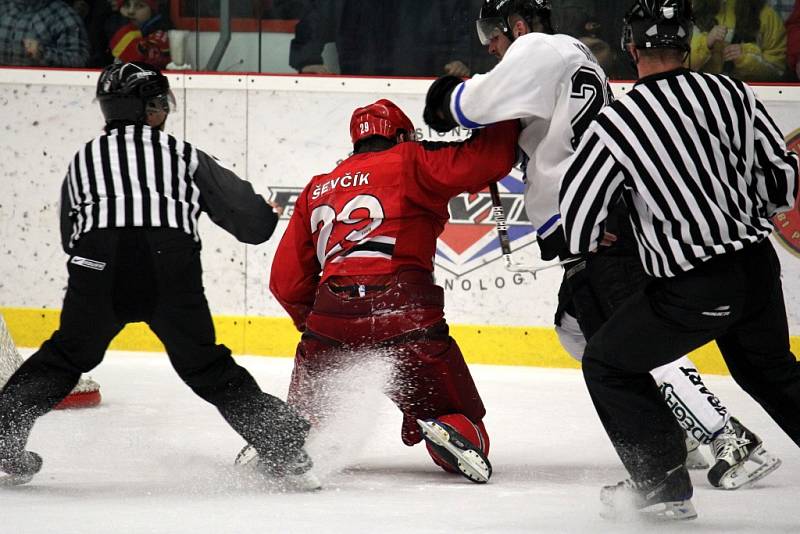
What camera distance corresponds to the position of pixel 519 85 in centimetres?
315

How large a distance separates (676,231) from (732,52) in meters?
3.27

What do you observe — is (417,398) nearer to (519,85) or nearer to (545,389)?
(519,85)

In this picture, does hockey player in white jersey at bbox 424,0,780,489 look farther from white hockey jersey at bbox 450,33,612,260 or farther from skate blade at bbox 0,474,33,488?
skate blade at bbox 0,474,33,488

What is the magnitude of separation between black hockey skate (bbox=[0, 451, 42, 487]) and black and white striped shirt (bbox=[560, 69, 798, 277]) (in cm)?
151

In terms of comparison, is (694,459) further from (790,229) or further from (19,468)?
(790,229)

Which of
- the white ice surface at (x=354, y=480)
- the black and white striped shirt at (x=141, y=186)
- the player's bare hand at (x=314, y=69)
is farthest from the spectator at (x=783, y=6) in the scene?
the black and white striped shirt at (x=141, y=186)

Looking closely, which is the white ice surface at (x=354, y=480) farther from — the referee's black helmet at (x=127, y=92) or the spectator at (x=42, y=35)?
the spectator at (x=42, y=35)

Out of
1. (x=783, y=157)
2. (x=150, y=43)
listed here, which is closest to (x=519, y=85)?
(x=783, y=157)

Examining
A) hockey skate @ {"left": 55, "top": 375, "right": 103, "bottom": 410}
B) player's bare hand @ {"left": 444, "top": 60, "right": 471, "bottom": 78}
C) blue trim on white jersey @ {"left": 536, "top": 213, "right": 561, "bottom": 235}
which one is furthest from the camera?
player's bare hand @ {"left": 444, "top": 60, "right": 471, "bottom": 78}

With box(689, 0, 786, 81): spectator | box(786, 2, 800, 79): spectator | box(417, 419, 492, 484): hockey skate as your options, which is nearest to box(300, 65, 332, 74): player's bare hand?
box(689, 0, 786, 81): spectator

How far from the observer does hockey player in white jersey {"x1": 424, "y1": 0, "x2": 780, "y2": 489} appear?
124 inches

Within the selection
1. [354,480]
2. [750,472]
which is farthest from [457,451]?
[750,472]

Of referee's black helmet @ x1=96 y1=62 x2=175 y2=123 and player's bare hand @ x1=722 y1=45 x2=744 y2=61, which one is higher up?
player's bare hand @ x1=722 y1=45 x2=744 y2=61

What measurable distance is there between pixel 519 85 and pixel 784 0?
2907 millimetres
